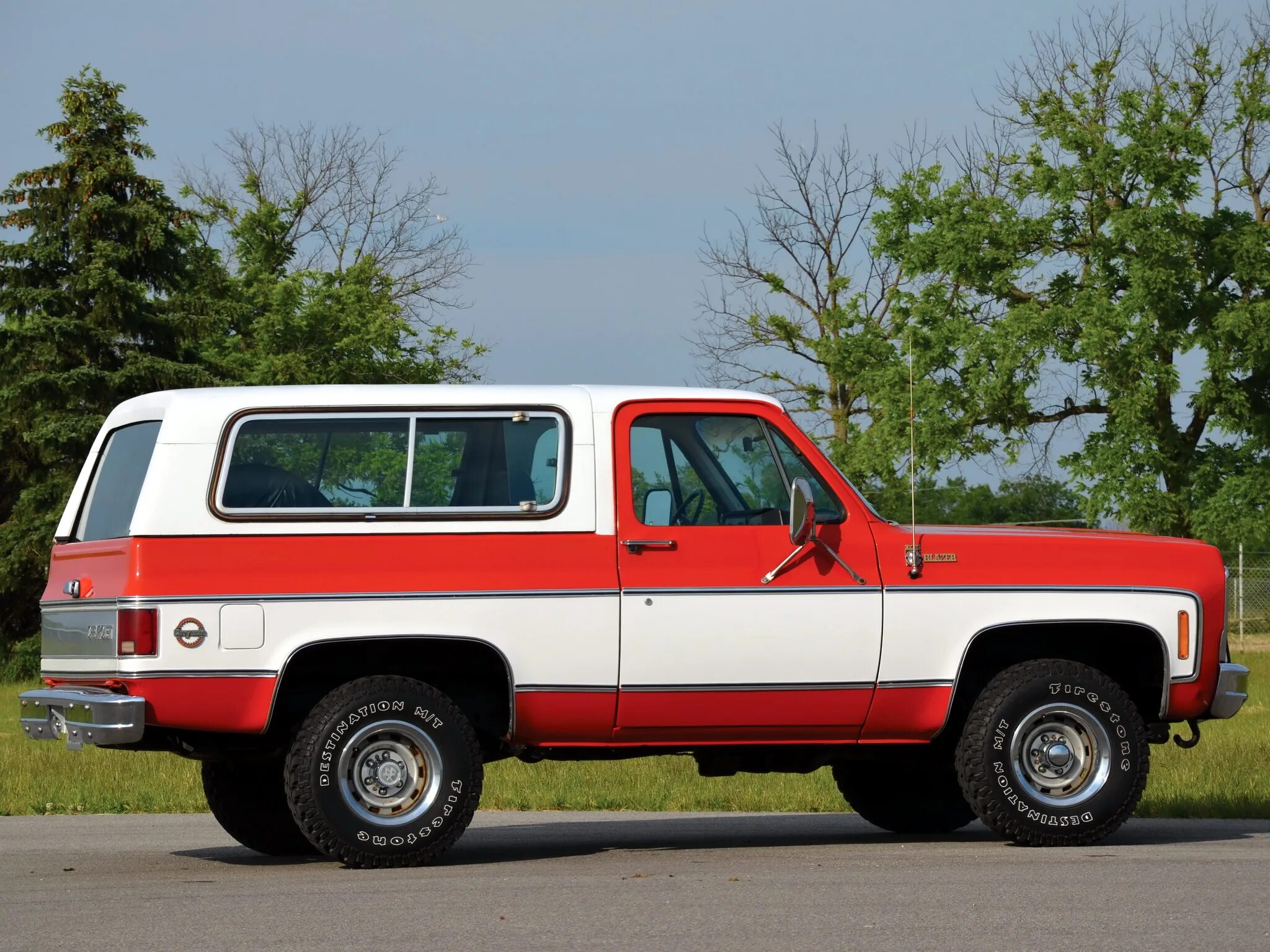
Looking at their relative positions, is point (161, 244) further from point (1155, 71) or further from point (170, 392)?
point (170, 392)

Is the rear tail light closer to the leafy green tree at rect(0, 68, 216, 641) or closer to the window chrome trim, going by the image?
the window chrome trim

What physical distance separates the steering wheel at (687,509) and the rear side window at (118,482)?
2.43 m

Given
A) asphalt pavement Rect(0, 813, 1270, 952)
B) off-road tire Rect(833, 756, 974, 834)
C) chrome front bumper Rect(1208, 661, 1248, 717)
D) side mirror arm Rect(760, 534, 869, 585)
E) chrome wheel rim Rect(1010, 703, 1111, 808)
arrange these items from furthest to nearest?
off-road tire Rect(833, 756, 974, 834)
chrome front bumper Rect(1208, 661, 1248, 717)
chrome wheel rim Rect(1010, 703, 1111, 808)
side mirror arm Rect(760, 534, 869, 585)
asphalt pavement Rect(0, 813, 1270, 952)

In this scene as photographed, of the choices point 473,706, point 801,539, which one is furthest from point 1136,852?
point 473,706

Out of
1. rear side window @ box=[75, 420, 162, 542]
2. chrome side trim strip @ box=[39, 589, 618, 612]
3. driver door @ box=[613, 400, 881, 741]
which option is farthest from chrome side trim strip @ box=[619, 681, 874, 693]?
rear side window @ box=[75, 420, 162, 542]

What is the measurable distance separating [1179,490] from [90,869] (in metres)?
34.9

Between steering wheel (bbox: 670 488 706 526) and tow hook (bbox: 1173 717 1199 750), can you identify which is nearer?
steering wheel (bbox: 670 488 706 526)

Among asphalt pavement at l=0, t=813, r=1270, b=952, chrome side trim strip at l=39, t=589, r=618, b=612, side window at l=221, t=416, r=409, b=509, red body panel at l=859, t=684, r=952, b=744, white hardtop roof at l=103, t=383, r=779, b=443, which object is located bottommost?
asphalt pavement at l=0, t=813, r=1270, b=952

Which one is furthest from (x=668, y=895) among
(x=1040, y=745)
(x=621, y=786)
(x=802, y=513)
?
(x=621, y=786)

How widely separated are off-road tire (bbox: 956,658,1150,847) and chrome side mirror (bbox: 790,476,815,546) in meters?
1.27

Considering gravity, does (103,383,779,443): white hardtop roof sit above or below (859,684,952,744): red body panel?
above

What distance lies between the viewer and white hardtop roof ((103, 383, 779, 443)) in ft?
28.8

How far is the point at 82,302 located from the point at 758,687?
110 ft

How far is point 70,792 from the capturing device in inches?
569
